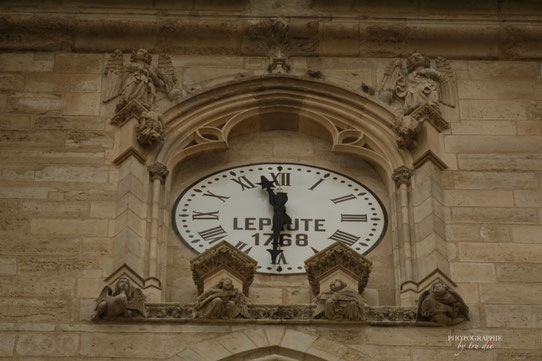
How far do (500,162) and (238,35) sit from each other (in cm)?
339

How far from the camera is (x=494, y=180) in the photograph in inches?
771

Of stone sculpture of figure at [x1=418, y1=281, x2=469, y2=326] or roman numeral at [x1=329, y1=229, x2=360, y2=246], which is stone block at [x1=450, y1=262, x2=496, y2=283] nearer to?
stone sculpture of figure at [x1=418, y1=281, x2=469, y2=326]

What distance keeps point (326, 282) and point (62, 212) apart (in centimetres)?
273

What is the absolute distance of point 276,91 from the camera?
68.2 ft

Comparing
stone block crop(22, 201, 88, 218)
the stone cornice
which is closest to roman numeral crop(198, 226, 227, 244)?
stone block crop(22, 201, 88, 218)

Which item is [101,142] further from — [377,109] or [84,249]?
[377,109]

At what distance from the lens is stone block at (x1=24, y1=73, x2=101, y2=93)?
20.6 metres

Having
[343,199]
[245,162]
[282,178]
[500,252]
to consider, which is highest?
[245,162]

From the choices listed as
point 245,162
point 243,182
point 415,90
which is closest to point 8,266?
point 243,182

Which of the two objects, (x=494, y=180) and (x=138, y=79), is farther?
(x=138, y=79)

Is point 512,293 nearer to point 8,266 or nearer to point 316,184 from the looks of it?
point 316,184

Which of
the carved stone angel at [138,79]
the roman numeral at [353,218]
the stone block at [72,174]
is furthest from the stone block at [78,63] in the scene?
the roman numeral at [353,218]

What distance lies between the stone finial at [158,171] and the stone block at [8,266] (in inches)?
72.5

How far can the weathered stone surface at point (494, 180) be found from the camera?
64.0 feet
